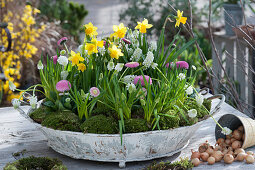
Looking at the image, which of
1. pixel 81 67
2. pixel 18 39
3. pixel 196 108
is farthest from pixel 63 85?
pixel 18 39

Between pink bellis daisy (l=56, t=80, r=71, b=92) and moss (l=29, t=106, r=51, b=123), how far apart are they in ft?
0.39

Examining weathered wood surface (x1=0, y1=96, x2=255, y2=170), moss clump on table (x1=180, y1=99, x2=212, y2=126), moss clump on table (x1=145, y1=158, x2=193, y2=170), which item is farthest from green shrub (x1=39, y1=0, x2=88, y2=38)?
moss clump on table (x1=145, y1=158, x2=193, y2=170)

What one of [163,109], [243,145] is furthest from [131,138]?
[243,145]

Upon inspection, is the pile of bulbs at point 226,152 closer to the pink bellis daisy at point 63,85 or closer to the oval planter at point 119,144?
the oval planter at point 119,144

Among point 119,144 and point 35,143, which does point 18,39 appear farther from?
point 119,144

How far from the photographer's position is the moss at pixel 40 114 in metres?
1.50

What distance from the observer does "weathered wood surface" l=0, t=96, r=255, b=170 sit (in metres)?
1.45

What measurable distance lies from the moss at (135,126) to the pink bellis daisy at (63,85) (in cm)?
27

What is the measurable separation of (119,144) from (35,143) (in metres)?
0.49

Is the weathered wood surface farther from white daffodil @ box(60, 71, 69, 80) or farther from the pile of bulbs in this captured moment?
white daffodil @ box(60, 71, 69, 80)

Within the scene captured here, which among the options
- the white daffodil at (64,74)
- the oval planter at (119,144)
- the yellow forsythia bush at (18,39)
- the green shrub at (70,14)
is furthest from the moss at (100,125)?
the green shrub at (70,14)

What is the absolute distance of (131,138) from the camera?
4.44 ft

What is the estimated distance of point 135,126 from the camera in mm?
1378

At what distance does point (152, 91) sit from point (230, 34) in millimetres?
2594
